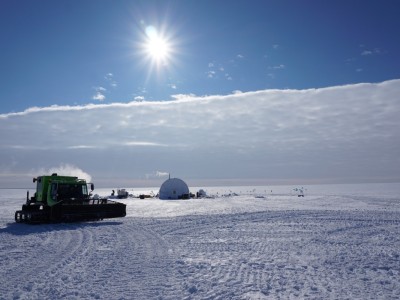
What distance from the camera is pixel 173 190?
209ft

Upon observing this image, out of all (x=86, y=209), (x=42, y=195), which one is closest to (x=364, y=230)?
(x=86, y=209)

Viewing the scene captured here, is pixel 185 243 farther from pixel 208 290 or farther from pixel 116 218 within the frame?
pixel 116 218

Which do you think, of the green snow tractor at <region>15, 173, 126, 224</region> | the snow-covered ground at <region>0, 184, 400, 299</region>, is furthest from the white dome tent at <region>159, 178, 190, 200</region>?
the snow-covered ground at <region>0, 184, 400, 299</region>

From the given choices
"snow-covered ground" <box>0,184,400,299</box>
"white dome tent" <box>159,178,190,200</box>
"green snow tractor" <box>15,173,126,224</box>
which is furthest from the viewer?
"white dome tent" <box>159,178,190,200</box>

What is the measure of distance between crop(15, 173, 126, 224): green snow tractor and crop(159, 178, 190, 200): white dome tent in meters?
37.3

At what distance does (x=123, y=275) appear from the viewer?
9.52 m

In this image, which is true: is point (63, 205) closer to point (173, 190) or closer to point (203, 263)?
point (203, 263)

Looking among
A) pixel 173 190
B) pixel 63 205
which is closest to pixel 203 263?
pixel 63 205

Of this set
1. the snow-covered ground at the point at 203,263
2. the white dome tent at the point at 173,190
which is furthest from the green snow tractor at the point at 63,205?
the white dome tent at the point at 173,190

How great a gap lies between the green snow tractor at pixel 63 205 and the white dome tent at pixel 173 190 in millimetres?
37319

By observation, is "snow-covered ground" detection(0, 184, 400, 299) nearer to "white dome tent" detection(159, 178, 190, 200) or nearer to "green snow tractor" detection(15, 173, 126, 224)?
"green snow tractor" detection(15, 173, 126, 224)

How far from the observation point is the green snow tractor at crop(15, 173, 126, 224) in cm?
2259

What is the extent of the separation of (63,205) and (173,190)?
41560mm

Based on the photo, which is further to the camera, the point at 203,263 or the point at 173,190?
the point at 173,190
